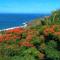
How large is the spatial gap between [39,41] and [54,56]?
1.27 meters

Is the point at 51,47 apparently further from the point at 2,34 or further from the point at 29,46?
the point at 2,34

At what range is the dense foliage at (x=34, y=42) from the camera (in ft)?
51.2

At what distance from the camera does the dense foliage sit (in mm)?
15602

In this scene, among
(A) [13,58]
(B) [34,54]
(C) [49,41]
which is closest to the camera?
(A) [13,58]

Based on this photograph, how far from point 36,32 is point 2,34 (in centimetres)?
148

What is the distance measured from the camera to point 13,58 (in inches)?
577

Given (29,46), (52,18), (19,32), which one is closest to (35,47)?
(29,46)

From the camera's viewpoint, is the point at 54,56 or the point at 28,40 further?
the point at 28,40

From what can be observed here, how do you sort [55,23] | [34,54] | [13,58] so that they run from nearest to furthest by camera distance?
[13,58]
[34,54]
[55,23]

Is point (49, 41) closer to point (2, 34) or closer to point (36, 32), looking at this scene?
point (36, 32)

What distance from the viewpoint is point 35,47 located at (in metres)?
16.3

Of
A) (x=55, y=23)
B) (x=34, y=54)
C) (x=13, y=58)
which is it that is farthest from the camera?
(x=55, y=23)

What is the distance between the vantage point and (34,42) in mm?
16531

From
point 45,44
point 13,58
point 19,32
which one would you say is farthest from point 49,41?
point 13,58
